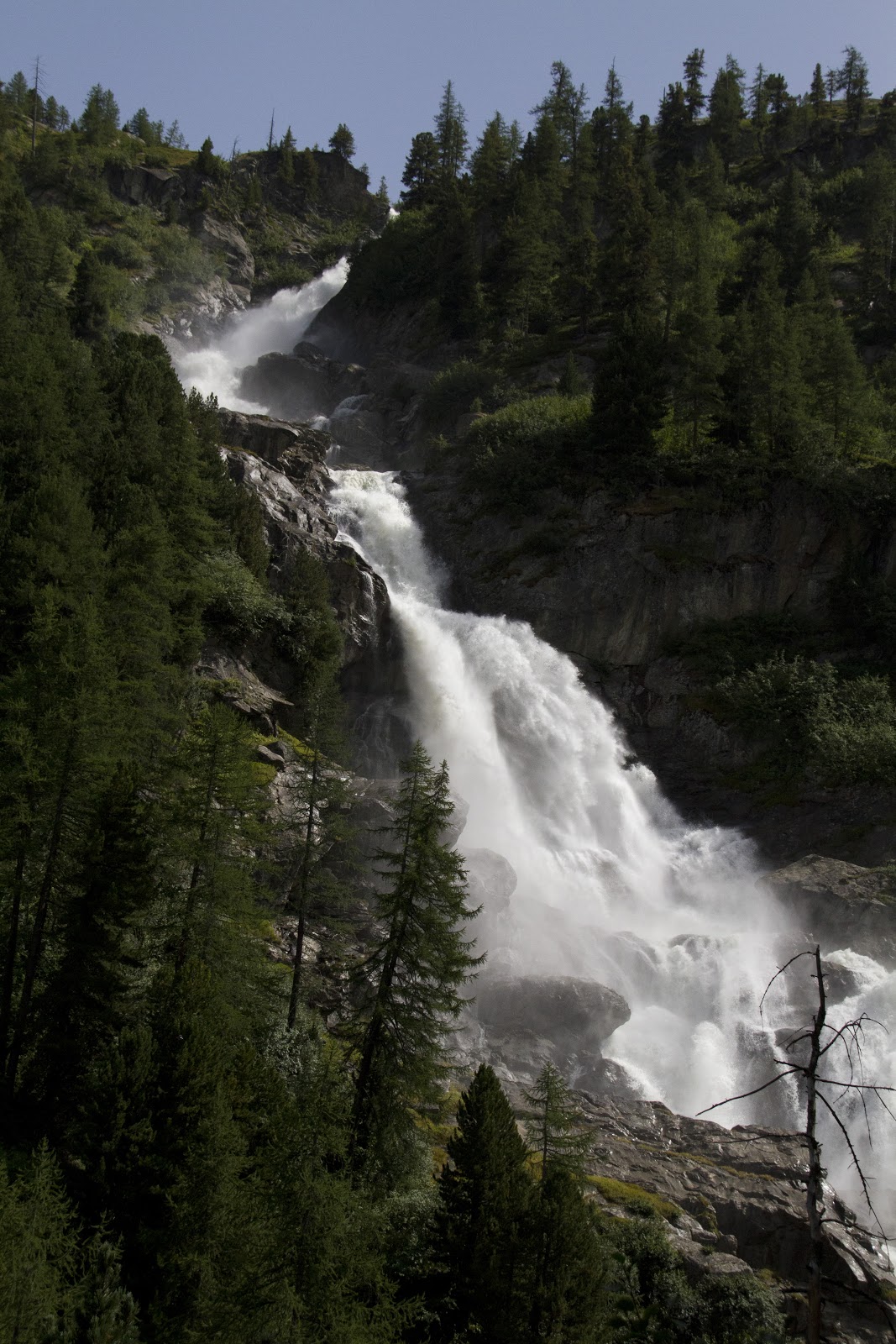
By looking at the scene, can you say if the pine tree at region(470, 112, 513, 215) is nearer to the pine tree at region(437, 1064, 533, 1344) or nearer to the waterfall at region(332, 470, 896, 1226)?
the waterfall at region(332, 470, 896, 1226)

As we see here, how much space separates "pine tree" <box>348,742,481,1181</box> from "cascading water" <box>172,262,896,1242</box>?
39.1 feet

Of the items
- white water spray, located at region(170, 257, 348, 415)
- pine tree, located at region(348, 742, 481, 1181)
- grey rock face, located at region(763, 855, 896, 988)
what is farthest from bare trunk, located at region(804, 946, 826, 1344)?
white water spray, located at region(170, 257, 348, 415)

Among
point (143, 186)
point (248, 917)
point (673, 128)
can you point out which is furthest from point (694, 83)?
point (248, 917)

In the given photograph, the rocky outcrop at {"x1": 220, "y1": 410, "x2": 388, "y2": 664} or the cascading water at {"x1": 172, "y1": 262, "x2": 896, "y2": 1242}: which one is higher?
the rocky outcrop at {"x1": 220, "y1": 410, "x2": 388, "y2": 664}

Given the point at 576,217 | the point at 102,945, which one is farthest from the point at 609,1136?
the point at 576,217

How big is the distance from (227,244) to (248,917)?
96.3 m

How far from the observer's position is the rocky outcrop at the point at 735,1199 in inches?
735

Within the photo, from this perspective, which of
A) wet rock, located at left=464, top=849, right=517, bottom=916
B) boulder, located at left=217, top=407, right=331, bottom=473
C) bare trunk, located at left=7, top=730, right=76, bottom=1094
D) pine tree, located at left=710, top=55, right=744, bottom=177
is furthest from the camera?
pine tree, located at left=710, top=55, right=744, bottom=177

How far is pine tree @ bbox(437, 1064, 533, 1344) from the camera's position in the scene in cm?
1466

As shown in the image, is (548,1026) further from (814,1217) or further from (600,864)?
(814,1217)

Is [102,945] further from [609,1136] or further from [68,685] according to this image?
[609,1136]

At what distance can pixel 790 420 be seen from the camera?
49.0 meters

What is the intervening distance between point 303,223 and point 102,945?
115262 mm

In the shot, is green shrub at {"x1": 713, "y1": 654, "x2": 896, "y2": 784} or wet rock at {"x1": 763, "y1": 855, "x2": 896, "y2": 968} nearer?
wet rock at {"x1": 763, "y1": 855, "x2": 896, "y2": 968}
